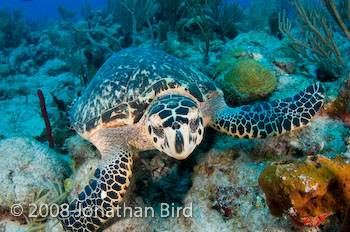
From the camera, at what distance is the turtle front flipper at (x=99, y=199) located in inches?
88.8

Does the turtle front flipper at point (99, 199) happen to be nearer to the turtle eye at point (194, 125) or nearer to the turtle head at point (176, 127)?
the turtle head at point (176, 127)

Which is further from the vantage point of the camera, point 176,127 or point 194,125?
point 194,125

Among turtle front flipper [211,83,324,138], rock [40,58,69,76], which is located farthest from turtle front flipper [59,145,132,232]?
rock [40,58,69,76]

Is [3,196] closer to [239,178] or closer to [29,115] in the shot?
[239,178]

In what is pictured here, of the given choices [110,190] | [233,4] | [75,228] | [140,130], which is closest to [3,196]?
[75,228]

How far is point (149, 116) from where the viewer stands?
92.0 inches

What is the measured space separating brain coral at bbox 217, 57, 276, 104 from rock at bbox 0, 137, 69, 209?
308 cm

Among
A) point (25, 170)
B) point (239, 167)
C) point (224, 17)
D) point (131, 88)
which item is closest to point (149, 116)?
point (131, 88)

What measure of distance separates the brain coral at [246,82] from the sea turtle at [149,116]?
40cm

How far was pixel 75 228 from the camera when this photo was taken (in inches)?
92.5

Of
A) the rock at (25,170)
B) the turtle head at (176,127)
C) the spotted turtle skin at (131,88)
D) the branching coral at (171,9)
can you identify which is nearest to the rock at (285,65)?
the spotted turtle skin at (131,88)

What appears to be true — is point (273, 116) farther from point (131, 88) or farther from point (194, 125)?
point (131, 88)

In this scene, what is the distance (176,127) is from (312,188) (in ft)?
3.85

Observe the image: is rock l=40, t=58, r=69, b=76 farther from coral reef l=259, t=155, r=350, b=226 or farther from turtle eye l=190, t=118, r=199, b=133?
coral reef l=259, t=155, r=350, b=226
